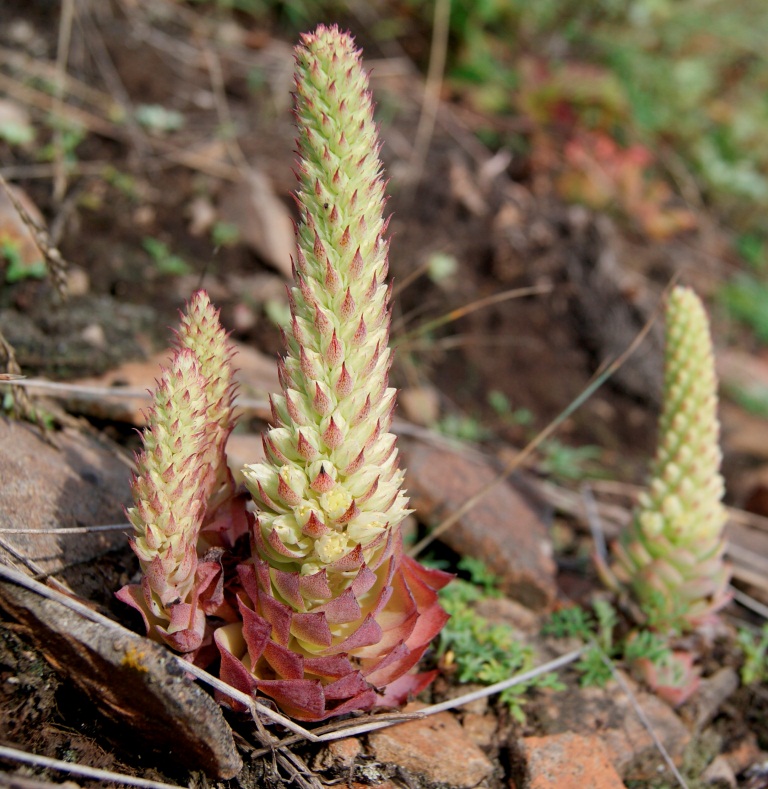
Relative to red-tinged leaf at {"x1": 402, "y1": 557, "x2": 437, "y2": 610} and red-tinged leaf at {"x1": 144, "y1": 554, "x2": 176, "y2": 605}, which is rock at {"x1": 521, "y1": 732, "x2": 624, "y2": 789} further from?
red-tinged leaf at {"x1": 144, "y1": 554, "x2": 176, "y2": 605}

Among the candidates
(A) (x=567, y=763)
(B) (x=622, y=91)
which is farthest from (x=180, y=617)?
(B) (x=622, y=91)

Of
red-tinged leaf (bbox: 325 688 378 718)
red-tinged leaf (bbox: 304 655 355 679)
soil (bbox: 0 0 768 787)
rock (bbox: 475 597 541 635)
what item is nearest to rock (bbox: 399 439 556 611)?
rock (bbox: 475 597 541 635)

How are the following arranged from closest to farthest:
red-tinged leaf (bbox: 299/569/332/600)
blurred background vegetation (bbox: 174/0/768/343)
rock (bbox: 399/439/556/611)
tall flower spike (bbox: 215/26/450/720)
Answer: tall flower spike (bbox: 215/26/450/720)
red-tinged leaf (bbox: 299/569/332/600)
rock (bbox: 399/439/556/611)
blurred background vegetation (bbox: 174/0/768/343)

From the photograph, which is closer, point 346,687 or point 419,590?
point 346,687

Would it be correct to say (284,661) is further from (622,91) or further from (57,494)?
(622,91)

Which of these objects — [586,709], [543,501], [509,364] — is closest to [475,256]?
[509,364]

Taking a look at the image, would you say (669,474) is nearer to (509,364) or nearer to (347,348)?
(347,348)

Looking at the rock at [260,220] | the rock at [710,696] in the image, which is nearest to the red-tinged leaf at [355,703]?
the rock at [710,696]
